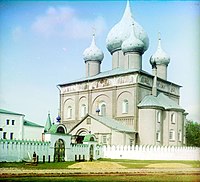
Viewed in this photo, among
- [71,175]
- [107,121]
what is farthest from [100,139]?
[71,175]

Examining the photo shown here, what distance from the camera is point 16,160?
11398mm

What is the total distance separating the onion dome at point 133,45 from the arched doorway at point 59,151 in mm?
8358

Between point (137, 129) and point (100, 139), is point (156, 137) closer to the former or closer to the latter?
point (137, 129)

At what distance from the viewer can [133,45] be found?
20516 mm

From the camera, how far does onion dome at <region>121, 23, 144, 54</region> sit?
2024 cm

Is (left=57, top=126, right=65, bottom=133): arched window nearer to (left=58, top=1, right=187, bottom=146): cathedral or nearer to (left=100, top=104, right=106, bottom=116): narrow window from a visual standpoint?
(left=58, top=1, right=187, bottom=146): cathedral

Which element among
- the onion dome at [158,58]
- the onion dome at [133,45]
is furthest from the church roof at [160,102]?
the onion dome at [133,45]

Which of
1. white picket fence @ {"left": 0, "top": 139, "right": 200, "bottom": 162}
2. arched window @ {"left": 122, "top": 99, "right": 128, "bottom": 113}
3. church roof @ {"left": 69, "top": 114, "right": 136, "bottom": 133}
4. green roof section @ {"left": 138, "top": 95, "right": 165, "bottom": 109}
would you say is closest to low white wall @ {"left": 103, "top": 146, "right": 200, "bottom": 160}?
white picket fence @ {"left": 0, "top": 139, "right": 200, "bottom": 162}

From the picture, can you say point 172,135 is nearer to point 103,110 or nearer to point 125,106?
point 125,106

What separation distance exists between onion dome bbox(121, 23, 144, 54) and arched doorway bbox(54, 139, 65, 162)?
27.4 ft

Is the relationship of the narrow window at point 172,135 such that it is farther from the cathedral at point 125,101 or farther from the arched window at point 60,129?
the arched window at point 60,129

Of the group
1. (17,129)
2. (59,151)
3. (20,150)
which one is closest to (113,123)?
(59,151)

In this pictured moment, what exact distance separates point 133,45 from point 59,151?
349 inches

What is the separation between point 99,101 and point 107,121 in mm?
1863
